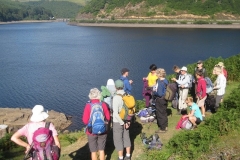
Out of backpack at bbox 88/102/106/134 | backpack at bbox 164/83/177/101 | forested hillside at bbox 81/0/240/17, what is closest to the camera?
backpack at bbox 88/102/106/134

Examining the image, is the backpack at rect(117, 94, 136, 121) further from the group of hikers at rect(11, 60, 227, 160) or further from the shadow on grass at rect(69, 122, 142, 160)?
the shadow on grass at rect(69, 122, 142, 160)

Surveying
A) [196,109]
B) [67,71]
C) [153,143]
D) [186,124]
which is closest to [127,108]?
[153,143]

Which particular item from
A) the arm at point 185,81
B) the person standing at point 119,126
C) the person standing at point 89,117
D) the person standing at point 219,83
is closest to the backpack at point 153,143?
the person standing at point 119,126

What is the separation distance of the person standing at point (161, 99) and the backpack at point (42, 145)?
146 inches

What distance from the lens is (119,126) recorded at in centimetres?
607

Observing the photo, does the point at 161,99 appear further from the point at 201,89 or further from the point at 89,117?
the point at 89,117

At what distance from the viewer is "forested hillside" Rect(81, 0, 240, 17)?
388 feet

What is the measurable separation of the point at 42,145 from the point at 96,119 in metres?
1.18

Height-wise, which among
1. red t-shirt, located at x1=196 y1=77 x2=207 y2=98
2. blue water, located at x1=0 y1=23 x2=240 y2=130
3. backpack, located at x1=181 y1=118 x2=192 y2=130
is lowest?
blue water, located at x1=0 y1=23 x2=240 y2=130

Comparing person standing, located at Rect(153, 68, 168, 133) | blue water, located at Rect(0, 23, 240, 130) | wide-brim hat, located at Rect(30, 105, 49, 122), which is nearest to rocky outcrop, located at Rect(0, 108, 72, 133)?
blue water, located at Rect(0, 23, 240, 130)

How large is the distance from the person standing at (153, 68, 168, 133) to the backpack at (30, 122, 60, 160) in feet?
12.2

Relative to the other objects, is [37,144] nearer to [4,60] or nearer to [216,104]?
[216,104]

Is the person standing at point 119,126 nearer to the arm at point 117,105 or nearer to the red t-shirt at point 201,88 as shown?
the arm at point 117,105

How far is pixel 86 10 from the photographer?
524 feet
